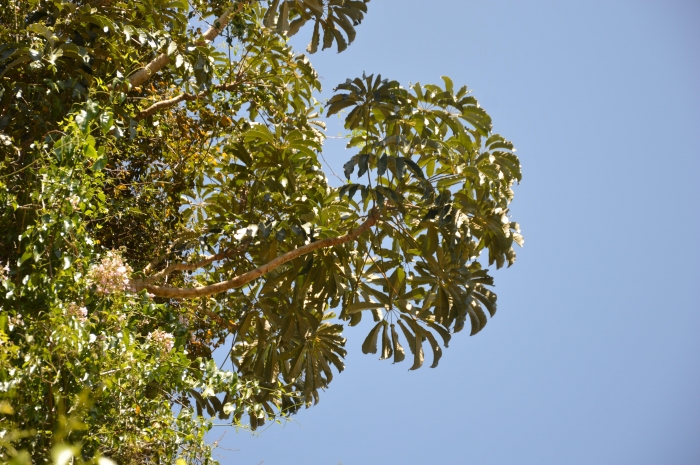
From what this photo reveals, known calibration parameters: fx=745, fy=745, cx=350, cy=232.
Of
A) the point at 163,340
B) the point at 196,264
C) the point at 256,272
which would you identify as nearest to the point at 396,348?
the point at 256,272

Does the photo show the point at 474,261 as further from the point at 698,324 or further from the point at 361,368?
the point at 698,324

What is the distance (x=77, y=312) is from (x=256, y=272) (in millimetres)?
1534

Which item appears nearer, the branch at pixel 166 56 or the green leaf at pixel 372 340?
the branch at pixel 166 56

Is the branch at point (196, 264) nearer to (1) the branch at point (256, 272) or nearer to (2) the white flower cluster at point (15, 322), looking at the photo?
(1) the branch at point (256, 272)

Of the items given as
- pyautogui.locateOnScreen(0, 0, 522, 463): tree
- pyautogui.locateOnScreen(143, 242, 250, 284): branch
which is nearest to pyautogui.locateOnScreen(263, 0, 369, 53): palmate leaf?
pyautogui.locateOnScreen(0, 0, 522, 463): tree

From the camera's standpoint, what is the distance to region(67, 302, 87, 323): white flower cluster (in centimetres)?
326

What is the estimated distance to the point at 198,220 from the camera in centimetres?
610

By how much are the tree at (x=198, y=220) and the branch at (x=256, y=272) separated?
1 centimetres

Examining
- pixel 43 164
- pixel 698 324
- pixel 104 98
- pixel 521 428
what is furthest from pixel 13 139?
pixel 698 324

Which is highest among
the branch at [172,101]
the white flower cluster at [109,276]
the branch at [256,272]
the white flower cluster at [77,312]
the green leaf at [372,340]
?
the branch at [172,101]

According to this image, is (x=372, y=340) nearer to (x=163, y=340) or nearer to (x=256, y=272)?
(x=256, y=272)

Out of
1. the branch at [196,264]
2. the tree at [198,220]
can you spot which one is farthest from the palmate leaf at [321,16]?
the branch at [196,264]

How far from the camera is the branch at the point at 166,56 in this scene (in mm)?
5219

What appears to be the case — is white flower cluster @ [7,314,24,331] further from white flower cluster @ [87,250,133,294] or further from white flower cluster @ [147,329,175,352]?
white flower cluster @ [147,329,175,352]
